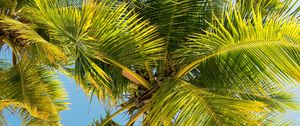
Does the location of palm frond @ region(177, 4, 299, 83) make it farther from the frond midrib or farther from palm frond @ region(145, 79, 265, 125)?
palm frond @ region(145, 79, 265, 125)

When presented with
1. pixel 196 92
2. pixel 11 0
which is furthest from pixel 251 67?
pixel 11 0

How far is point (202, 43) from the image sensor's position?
15.7ft

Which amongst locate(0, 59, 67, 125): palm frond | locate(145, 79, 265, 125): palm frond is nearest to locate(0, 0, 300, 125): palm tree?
locate(145, 79, 265, 125): palm frond

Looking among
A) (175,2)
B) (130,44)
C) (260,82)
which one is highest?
(175,2)

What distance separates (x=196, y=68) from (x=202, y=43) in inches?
37.0

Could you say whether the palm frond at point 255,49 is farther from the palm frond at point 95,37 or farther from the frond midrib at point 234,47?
the palm frond at point 95,37

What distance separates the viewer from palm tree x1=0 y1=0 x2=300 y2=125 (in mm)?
4270

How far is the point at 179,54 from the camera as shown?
212 inches

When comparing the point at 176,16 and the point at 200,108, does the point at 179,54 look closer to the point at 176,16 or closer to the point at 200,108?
the point at 176,16

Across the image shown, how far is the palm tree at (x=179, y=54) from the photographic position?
427 cm

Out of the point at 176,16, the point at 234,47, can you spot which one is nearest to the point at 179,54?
the point at 176,16

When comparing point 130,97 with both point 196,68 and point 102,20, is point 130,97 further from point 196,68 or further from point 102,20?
point 102,20

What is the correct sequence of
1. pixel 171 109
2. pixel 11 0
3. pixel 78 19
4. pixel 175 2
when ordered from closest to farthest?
pixel 78 19, pixel 171 109, pixel 175 2, pixel 11 0

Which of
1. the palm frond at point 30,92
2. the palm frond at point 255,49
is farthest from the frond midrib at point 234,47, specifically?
the palm frond at point 30,92
